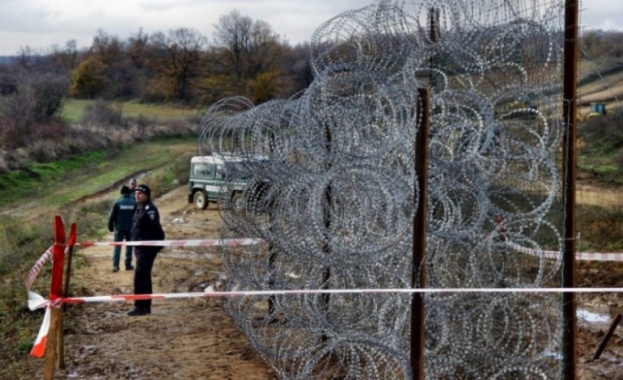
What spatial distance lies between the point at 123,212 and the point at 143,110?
48782 mm

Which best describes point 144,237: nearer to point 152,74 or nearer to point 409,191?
point 409,191

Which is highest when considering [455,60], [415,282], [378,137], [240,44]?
[240,44]

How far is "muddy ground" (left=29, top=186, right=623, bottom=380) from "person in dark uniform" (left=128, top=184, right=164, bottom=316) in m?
0.41

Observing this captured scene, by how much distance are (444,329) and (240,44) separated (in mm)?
51247

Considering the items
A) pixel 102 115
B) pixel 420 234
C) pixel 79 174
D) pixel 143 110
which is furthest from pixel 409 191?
pixel 143 110

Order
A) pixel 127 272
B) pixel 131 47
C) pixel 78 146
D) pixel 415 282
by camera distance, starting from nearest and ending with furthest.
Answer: pixel 415 282
pixel 127 272
pixel 78 146
pixel 131 47

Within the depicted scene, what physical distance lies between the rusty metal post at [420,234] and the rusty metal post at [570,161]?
1178mm

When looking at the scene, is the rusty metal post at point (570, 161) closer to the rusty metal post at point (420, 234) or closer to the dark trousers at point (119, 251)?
the rusty metal post at point (420, 234)

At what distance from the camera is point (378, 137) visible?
717 cm

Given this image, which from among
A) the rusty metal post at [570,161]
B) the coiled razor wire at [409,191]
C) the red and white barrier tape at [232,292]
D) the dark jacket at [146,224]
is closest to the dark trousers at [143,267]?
the dark jacket at [146,224]

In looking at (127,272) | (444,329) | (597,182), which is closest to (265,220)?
(444,329)

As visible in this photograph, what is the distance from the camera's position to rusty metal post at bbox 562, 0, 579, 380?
5.75 meters

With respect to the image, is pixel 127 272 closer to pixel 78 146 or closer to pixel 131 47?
pixel 78 146

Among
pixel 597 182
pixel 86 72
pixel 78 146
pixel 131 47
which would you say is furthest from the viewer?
pixel 131 47
